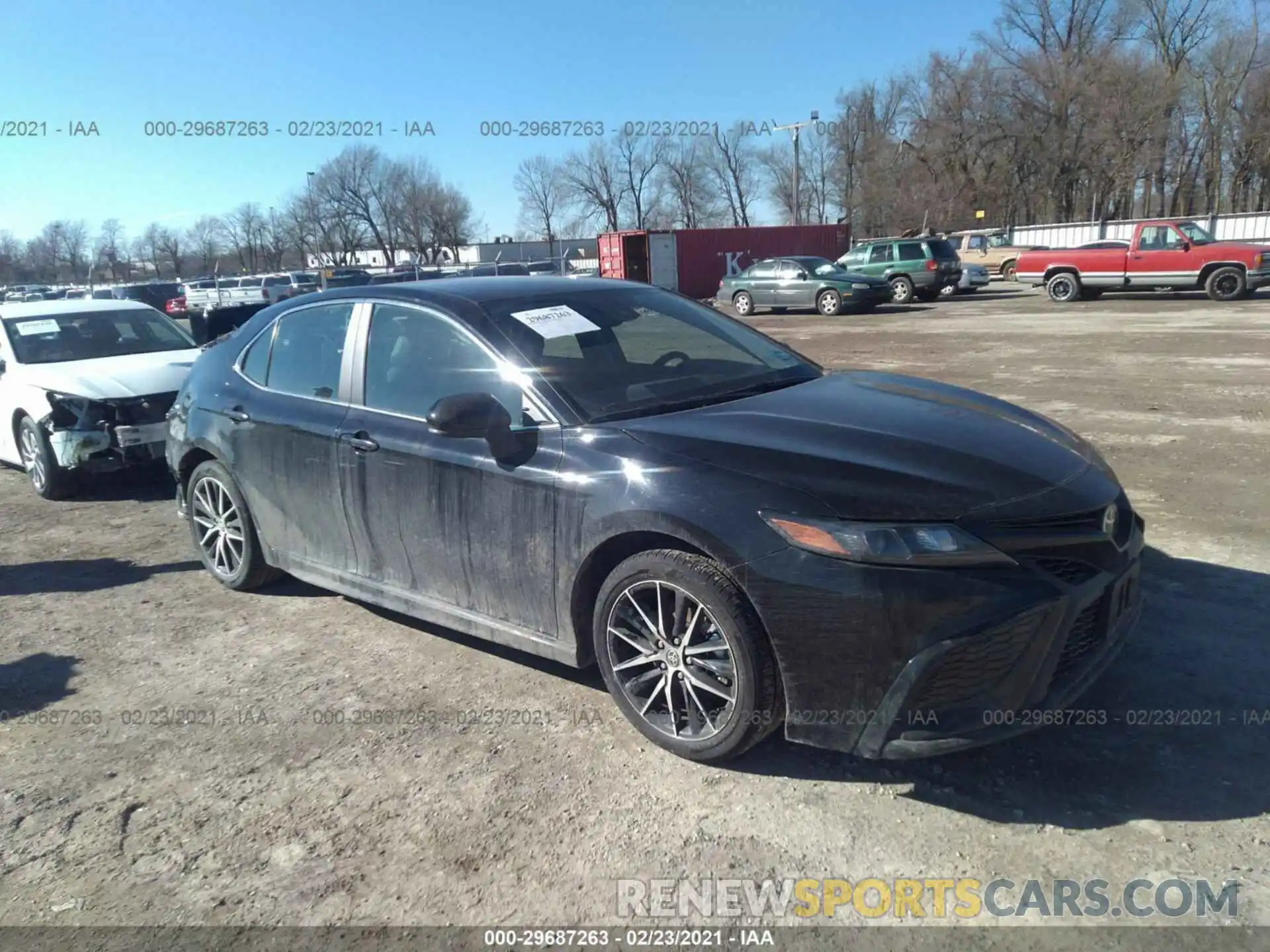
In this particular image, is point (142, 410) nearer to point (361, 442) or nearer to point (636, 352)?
point (361, 442)

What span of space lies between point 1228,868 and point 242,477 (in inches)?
173

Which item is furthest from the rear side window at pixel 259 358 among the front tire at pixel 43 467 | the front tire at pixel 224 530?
the front tire at pixel 43 467

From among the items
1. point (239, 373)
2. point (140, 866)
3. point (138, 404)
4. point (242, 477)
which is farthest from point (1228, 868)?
point (138, 404)

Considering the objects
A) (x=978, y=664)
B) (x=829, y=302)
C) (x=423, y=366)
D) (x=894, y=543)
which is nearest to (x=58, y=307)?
(x=423, y=366)

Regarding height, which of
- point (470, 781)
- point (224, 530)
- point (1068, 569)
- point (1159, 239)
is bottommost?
point (470, 781)

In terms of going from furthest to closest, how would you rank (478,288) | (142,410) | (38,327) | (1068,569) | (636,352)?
(38,327) → (142,410) → (478,288) → (636,352) → (1068,569)

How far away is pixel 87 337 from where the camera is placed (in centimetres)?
809

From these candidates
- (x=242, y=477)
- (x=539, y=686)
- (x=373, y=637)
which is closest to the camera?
(x=539, y=686)

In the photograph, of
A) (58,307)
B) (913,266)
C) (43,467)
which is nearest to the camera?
(43,467)

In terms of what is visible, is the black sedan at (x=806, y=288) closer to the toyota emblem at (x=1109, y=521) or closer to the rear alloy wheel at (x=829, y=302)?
the rear alloy wheel at (x=829, y=302)

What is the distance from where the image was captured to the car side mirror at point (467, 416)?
328 cm

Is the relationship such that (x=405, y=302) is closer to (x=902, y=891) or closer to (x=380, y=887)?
(x=380, y=887)

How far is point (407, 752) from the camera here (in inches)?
131

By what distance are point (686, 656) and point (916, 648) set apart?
0.78 meters
